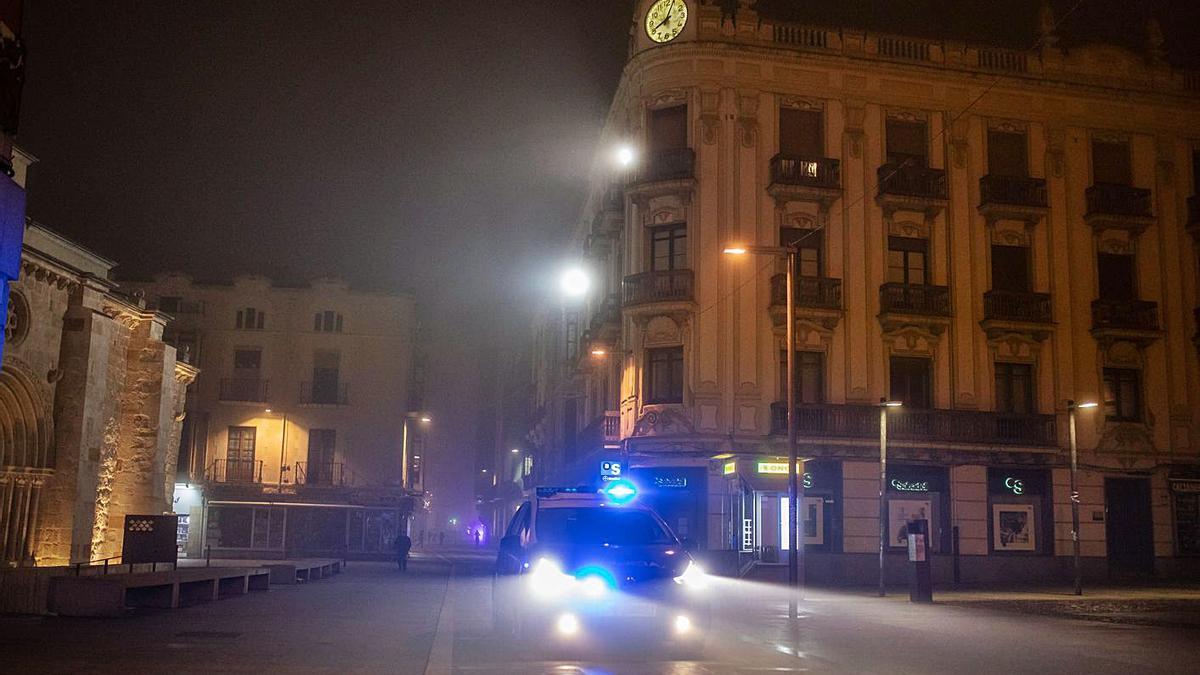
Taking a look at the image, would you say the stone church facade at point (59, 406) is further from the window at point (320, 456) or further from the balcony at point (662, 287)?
the window at point (320, 456)

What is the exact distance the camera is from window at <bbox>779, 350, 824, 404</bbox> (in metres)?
37.1

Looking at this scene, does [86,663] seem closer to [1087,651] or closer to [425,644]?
[425,644]

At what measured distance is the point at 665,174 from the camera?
37.4 meters

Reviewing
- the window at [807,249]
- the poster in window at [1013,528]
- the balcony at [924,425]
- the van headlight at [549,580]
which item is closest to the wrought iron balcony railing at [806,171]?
the window at [807,249]

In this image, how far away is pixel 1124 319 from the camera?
1537 inches

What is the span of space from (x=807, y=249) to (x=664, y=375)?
644cm

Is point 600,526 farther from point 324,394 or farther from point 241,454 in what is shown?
point 324,394

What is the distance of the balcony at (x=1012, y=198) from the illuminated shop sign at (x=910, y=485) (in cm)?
954

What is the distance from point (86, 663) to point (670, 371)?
27.2 meters

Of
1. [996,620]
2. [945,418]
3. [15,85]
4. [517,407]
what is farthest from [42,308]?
[517,407]

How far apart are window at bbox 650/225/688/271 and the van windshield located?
23.2m

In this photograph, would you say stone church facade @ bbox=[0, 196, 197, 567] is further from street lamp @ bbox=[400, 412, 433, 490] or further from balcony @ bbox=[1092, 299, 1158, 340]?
balcony @ bbox=[1092, 299, 1158, 340]

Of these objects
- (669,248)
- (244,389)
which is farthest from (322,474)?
(669,248)

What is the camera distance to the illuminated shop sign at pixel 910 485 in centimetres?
3722
